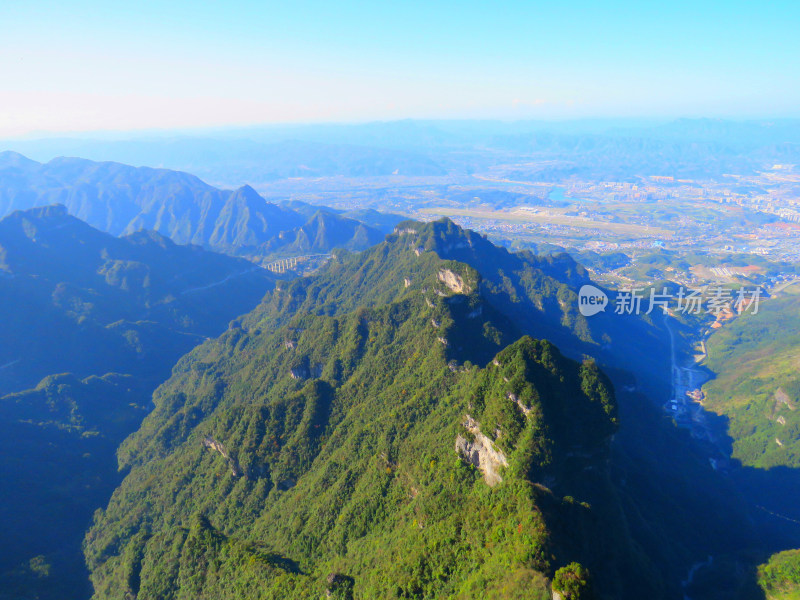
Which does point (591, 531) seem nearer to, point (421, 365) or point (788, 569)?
point (788, 569)

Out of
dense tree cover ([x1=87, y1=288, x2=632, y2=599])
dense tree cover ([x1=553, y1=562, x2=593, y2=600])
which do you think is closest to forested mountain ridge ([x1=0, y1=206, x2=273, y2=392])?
dense tree cover ([x1=87, y1=288, x2=632, y2=599])

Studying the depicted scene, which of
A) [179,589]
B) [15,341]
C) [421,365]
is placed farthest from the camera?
[15,341]

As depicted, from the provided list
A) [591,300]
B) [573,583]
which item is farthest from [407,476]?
[591,300]

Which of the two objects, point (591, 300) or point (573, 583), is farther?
point (591, 300)

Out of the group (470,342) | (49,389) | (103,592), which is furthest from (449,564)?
(49,389)

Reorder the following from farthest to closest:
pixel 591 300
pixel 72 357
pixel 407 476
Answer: pixel 591 300 < pixel 72 357 < pixel 407 476

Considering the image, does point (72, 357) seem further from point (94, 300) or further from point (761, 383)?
point (761, 383)

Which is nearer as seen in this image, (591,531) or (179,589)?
(591,531)

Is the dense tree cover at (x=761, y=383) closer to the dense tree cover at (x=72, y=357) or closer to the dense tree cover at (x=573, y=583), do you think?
the dense tree cover at (x=573, y=583)
